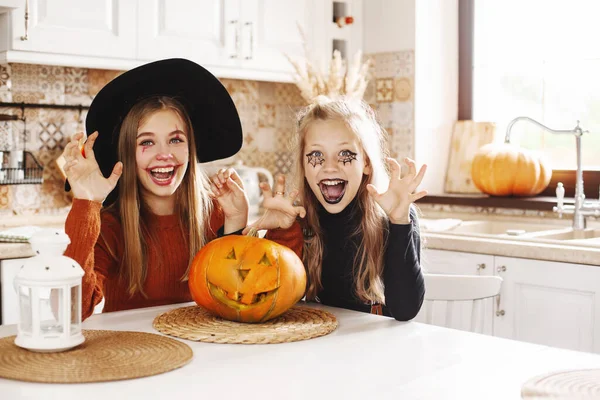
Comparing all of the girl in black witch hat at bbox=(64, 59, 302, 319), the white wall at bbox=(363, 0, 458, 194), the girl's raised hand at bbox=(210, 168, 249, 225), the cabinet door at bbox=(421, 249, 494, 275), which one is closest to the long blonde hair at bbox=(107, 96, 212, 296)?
the girl in black witch hat at bbox=(64, 59, 302, 319)

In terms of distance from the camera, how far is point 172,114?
184cm

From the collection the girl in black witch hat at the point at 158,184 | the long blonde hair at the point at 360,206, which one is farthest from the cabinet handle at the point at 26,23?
the long blonde hair at the point at 360,206

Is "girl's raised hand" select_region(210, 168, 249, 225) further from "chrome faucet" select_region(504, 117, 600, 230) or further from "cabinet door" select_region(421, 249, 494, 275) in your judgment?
"chrome faucet" select_region(504, 117, 600, 230)

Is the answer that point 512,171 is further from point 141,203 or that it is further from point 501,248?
point 141,203

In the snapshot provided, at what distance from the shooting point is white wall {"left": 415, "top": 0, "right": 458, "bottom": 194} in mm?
3627

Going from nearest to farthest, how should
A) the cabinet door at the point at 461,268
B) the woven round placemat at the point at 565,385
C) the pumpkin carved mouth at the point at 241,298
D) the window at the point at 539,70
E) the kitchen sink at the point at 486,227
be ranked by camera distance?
the woven round placemat at the point at 565,385 → the pumpkin carved mouth at the point at 241,298 → the cabinet door at the point at 461,268 → the kitchen sink at the point at 486,227 → the window at the point at 539,70

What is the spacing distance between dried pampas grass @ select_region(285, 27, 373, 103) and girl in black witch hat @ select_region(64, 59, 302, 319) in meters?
1.61

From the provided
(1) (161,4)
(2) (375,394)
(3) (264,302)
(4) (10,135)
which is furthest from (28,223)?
(2) (375,394)

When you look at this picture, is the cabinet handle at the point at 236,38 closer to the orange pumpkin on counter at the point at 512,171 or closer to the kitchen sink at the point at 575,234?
the orange pumpkin on counter at the point at 512,171

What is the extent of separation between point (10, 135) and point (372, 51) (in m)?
1.67

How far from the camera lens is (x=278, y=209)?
5.64 feet

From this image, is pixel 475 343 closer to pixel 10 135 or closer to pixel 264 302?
pixel 264 302

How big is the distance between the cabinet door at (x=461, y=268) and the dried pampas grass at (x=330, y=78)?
913mm

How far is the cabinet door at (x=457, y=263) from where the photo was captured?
8.84 ft
